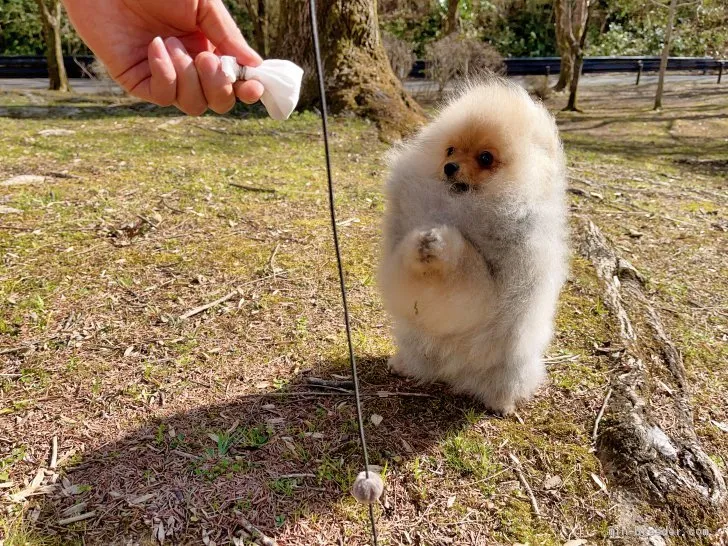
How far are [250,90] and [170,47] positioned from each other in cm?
37

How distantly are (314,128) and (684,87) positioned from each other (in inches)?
587

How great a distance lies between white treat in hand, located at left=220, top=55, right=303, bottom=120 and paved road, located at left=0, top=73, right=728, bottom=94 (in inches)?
491

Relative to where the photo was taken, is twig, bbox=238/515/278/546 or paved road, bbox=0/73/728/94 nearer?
twig, bbox=238/515/278/546

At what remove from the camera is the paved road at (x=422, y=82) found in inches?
565

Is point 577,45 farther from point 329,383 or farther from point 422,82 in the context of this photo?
point 329,383

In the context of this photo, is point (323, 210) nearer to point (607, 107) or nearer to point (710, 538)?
point (710, 538)

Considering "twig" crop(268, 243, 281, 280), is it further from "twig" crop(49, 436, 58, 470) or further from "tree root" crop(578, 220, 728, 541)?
"tree root" crop(578, 220, 728, 541)

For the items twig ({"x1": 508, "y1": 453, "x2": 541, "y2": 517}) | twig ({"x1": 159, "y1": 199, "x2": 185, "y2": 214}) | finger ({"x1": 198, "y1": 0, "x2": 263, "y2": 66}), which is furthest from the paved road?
twig ({"x1": 508, "y1": 453, "x2": 541, "y2": 517})

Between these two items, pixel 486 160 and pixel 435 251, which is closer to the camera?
pixel 435 251

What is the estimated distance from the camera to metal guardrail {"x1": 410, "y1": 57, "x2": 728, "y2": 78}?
18938 millimetres

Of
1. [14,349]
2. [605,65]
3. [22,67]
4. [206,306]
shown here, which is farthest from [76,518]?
[605,65]

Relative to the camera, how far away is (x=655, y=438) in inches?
90.6

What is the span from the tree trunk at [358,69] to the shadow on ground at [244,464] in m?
4.31

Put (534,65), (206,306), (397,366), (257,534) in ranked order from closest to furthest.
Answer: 1. (257,534)
2. (397,366)
3. (206,306)
4. (534,65)
